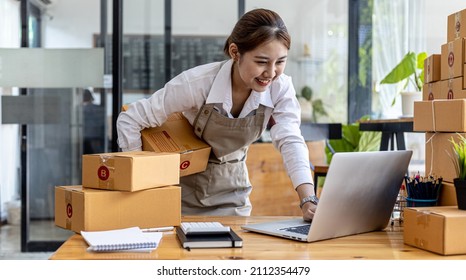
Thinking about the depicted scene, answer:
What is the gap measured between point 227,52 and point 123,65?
3.03 metres

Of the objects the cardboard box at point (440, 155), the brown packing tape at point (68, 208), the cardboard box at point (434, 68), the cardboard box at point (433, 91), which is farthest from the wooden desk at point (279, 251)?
the cardboard box at point (434, 68)

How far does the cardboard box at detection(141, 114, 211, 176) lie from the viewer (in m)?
2.31

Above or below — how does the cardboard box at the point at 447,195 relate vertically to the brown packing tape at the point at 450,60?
below

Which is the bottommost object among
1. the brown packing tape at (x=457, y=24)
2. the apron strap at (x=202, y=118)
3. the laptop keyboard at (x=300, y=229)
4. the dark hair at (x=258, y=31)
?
the laptop keyboard at (x=300, y=229)

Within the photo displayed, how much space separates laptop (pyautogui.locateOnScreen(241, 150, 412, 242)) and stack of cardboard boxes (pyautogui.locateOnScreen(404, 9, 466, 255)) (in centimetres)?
12

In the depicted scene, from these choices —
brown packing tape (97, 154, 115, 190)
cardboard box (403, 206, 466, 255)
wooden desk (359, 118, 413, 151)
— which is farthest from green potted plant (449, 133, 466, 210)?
wooden desk (359, 118, 413, 151)

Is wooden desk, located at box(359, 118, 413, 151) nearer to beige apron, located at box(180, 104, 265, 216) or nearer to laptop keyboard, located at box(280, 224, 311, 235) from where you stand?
beige apron, located at box(180, 104, 265, 216)

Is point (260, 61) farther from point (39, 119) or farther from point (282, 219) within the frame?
point (39, 119)

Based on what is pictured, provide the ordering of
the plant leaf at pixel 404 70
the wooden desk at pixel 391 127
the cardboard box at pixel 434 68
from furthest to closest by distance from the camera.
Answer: the plant leaf at pixel 404 70
the wooden desk at pixel 391 127
the cardboard box at pixel 434 68

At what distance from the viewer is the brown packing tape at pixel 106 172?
1.72 m

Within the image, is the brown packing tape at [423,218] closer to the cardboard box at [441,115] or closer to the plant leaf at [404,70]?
the cardboard box at [441,115]

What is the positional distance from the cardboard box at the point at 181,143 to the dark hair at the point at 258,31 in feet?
1.28

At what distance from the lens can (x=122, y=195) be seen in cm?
171

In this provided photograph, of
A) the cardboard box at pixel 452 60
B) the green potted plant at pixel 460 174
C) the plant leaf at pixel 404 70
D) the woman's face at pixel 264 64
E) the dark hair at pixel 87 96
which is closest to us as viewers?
the green potted plant at pixel 460 174
